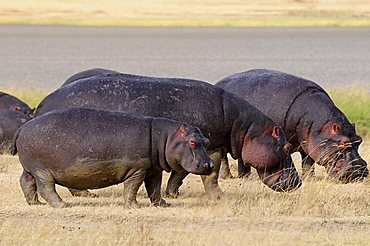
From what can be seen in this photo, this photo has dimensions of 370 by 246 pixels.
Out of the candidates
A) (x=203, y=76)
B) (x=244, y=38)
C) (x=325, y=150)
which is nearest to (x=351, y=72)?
(x=203, y=76)

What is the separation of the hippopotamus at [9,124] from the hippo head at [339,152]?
4423 mm

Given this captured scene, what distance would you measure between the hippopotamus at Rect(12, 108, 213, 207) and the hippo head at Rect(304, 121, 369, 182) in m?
2.47

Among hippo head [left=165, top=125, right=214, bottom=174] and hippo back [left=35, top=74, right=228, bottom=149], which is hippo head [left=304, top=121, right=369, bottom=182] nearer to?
hippo back [left=35, top=74, right=228, bottom=149]

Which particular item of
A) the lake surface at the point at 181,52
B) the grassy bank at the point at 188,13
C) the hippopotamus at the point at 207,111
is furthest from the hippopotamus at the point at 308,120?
the grassy bank at the point at 188,13

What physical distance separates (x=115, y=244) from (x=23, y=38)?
55626 millimetres

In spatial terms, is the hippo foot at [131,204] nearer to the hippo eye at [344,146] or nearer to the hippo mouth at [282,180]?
the hippo mouth at [282,180]

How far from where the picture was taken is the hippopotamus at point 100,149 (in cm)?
1065

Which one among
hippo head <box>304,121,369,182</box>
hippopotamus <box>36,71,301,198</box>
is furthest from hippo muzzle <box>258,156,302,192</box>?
hippo head <box>304,121,369,182</box>

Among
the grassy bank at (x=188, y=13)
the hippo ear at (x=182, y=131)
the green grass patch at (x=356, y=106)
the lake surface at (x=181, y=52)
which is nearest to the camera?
the hippo ear at (x=182, y=131)

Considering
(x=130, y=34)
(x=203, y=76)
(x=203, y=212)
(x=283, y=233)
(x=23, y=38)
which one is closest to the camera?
(x=283, y=233)

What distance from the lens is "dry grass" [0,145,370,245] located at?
9078mm

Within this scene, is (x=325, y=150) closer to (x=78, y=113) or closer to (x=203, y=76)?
(x=78, y=113)

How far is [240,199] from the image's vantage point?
11.2m

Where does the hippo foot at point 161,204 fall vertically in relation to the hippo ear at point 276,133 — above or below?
below
